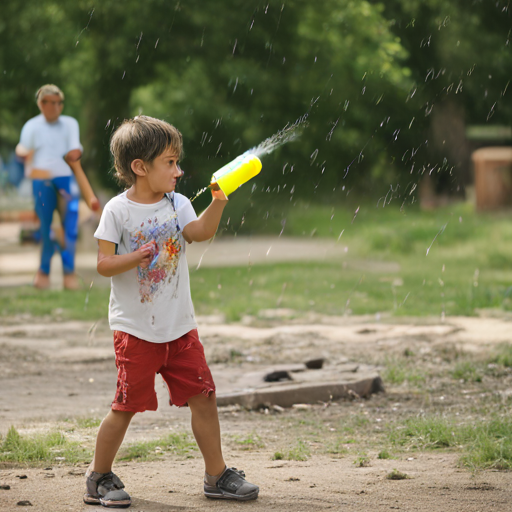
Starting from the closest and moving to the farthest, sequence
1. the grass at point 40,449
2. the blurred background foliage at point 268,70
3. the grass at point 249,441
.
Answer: the grass at point 40,449 → the grass at point 249,441 → the blurred background foliage at point 268,70

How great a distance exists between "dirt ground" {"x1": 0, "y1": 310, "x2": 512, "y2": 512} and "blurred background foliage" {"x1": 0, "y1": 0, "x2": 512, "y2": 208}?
261 inches

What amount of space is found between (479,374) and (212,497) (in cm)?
286

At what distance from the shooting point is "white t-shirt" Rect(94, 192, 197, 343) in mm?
3379

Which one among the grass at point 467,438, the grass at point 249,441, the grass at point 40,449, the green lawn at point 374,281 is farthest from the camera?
the green lawn at point 374,281

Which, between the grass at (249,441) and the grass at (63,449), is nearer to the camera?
the grass at (63,449)

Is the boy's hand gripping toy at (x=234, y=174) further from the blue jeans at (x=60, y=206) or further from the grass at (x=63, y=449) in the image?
the blue jeans at (x=60, y=206)

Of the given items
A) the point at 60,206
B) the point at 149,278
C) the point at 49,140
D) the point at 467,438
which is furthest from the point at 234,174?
the point at 60,206

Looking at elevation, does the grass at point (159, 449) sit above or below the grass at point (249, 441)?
above

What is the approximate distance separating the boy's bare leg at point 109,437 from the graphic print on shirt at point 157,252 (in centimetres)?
45

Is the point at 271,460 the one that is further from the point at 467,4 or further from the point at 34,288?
the point at 467,4

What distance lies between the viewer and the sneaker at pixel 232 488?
3.38 metres

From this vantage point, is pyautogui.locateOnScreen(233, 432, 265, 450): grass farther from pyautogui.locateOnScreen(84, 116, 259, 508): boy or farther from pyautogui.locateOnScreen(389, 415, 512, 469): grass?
pyautogui.locateOnScreen(84, 116, 259, 508): boy

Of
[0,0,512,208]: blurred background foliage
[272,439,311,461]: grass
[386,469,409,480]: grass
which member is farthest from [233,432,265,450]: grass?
[0,0,512,208]: blurred background foliage

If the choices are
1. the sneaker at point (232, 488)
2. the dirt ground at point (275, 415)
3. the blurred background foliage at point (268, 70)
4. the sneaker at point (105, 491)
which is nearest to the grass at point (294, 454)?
the dirt ground at point (275, 415)
